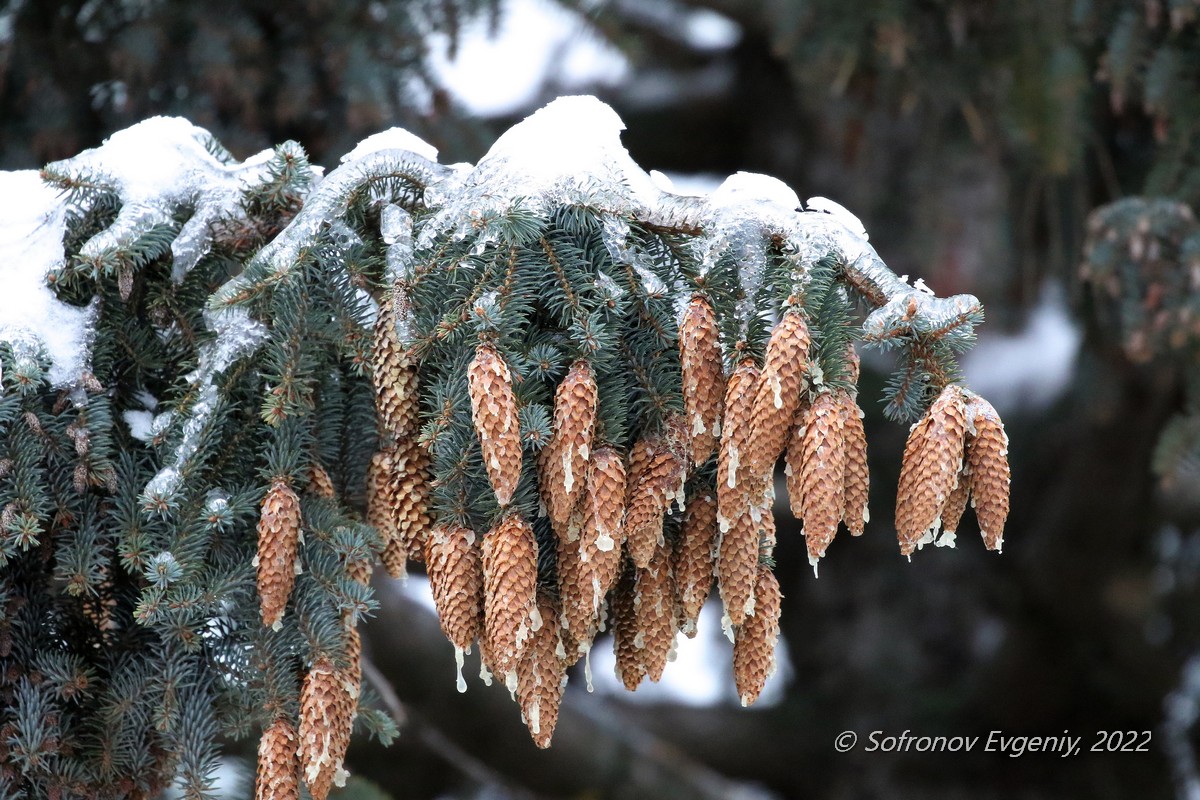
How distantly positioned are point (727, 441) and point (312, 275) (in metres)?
0.53

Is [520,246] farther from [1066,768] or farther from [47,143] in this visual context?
[1066,768]

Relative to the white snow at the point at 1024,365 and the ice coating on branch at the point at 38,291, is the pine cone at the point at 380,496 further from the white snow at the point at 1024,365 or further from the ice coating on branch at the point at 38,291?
the white snow at the point at 1024,365

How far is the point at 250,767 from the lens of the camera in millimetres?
1778

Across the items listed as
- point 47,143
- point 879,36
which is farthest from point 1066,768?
point 47,143

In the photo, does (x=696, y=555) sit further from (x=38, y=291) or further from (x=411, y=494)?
(x=38, y=291)

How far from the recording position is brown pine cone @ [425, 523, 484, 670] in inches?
44.6

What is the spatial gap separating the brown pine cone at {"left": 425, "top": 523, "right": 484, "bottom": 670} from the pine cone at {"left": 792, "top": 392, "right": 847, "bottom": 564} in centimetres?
36

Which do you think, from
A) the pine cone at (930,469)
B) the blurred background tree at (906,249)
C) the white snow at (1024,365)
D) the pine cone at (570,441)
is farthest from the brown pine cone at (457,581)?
the white snow at (1024,365)

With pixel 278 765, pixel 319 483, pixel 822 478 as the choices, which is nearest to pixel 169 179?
pixel 319 483

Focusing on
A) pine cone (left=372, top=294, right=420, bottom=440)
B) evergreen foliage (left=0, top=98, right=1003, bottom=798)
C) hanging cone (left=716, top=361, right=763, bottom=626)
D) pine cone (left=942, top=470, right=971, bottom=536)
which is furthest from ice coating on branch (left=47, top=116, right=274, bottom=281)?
pine cone (left=942, top=470, right=971, bottom=536)

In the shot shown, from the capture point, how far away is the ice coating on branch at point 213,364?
125 centimetres

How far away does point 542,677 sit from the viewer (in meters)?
1.18

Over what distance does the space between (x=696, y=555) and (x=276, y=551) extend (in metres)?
0.47

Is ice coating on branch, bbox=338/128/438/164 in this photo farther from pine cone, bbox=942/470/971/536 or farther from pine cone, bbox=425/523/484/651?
pine cone, bbox=942/470/971/536
